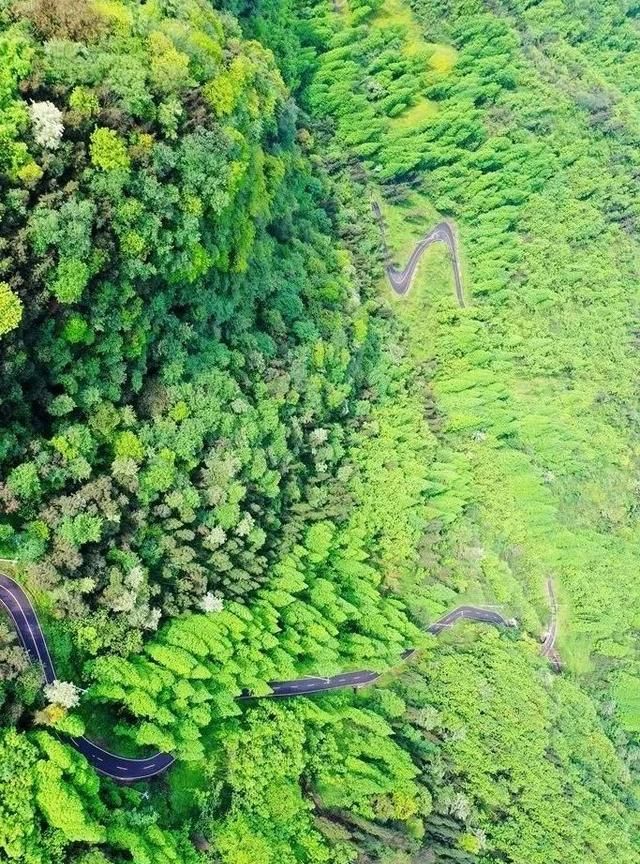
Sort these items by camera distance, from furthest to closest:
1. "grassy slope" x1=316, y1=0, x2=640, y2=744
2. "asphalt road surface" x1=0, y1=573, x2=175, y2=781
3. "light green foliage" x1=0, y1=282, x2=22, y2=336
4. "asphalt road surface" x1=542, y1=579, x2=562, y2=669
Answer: "asphalt road surface" x1=542, y1=579, x2=562, y2=669 < "grassy slope" x1=316, y1=0, x2=640, y2=744 < "asphalt road surface" x1=0, y1=573, x2=175, y2=781 < "light green foliage" x1=0, y1=282, x2=22, y2=336

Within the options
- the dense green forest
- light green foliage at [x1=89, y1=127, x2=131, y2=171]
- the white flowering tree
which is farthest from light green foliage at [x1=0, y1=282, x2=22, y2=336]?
the white flowering tree

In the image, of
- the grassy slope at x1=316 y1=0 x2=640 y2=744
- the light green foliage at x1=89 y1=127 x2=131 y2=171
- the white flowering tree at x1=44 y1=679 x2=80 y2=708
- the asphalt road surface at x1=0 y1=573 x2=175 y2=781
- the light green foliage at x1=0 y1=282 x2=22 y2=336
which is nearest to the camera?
the light green foliage at x1=0 y1=282 x2=22 y2=336

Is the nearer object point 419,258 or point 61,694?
point 61,694

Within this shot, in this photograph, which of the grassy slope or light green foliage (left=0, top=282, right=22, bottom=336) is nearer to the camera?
light green foliage (left=0, top=282, right=22, bottom=336)

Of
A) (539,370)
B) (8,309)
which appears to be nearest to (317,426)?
(8,309)

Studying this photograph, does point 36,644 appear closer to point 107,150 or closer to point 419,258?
point 107,150

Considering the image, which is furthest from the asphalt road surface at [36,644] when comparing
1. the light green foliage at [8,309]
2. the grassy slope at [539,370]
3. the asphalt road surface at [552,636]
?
the asphalt road surface at [552,636]

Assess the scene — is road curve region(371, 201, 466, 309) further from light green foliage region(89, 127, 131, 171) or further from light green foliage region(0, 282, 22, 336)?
light green foliage region(0, 282, 22, 336)

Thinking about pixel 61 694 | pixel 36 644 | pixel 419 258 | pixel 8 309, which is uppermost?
pixel 8 309
